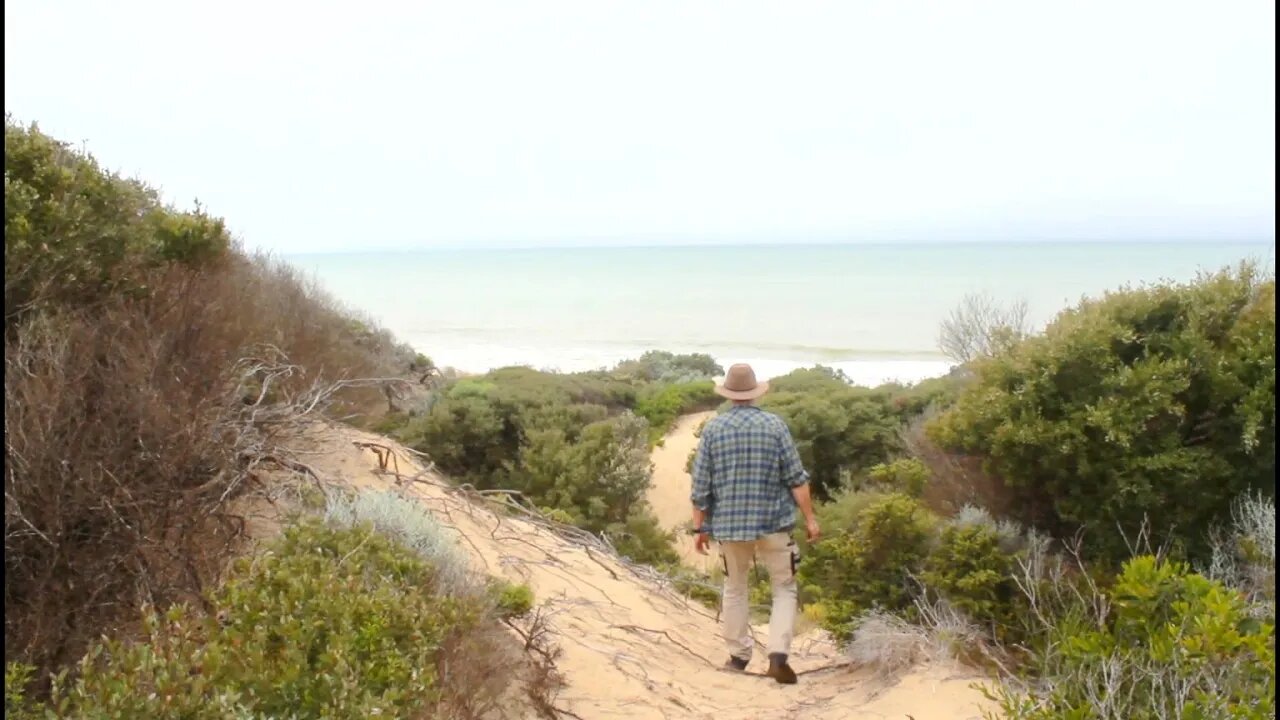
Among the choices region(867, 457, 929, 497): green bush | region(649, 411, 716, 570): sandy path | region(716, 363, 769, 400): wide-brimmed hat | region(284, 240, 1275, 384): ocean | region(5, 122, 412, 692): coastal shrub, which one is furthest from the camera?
region(284, 240, 1275, 384): ocean

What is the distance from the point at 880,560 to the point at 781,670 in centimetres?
98

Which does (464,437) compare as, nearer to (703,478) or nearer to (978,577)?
(703,478)

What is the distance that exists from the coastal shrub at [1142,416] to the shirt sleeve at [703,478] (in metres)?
1.69

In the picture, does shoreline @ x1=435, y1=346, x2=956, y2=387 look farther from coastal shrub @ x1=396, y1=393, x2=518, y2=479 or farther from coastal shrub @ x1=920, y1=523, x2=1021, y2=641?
coastal shrub @ x1=920, y1=523, x2=1021, y2=641

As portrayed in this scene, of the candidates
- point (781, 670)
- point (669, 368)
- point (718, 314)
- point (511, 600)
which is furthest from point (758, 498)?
point (718, 314)

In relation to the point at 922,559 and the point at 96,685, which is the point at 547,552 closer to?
the point at 922,559

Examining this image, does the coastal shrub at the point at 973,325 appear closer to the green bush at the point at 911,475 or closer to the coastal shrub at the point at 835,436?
the coastal shrub at the point at 835,436

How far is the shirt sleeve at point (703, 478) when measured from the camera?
5.77 metres

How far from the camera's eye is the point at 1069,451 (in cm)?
529

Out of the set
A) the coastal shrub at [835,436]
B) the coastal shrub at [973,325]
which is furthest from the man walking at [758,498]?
the coastal shrub at [973,325]

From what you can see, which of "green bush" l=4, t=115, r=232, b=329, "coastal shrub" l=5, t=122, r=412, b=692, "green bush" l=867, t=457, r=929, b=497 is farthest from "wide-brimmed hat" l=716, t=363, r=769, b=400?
"green bush" l=4, t=115, r=232, b=329

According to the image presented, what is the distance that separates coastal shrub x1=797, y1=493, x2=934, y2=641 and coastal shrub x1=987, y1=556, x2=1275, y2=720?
1.52m

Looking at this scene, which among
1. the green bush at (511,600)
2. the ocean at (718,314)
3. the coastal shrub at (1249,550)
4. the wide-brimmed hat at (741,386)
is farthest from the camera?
the ocean at (718,314)

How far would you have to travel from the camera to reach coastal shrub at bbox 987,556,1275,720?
3.23 meters
